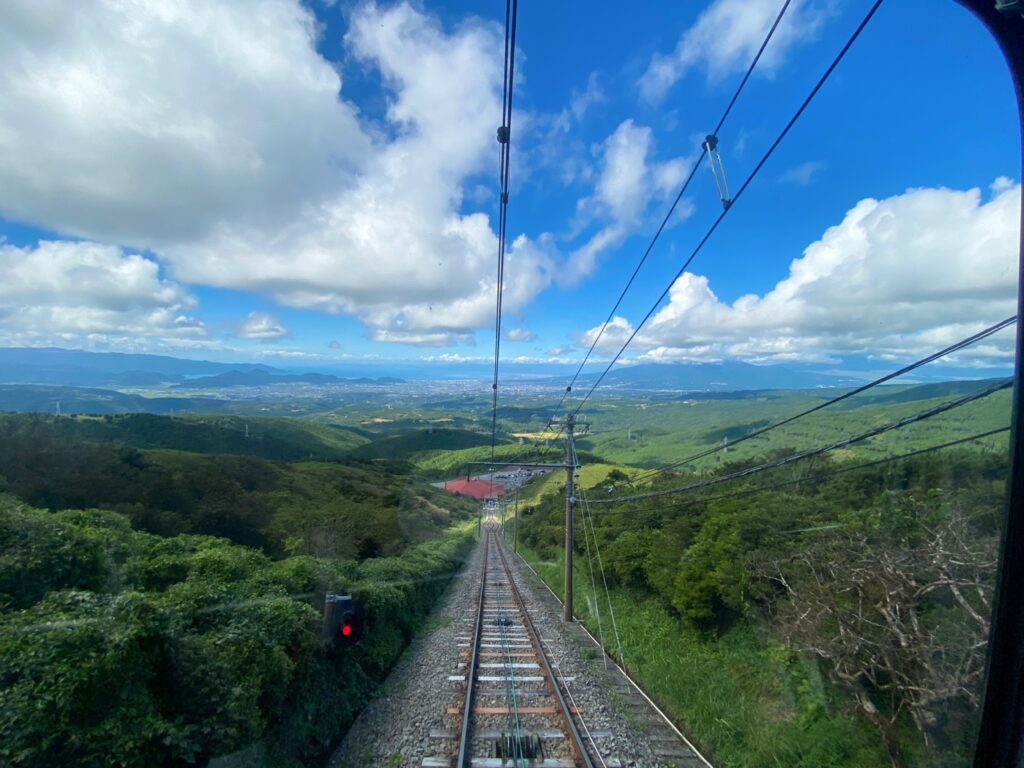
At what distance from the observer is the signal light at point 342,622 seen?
644cm

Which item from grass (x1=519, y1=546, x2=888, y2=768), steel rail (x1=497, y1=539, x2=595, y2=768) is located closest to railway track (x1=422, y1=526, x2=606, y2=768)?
steel rail (x1=497, y1=539, x2=595, y2=768)

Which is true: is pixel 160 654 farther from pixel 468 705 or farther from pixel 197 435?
pixel 197 435

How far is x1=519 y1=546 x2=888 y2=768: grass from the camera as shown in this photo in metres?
5.93

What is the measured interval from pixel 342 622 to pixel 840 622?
6630mm

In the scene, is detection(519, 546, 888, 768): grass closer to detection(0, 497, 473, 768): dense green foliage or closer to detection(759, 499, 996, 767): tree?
detection(759, 499, 996, 767): tree

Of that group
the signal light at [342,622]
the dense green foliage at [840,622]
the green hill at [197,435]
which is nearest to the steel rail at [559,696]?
the dense green foliage at [840,622]

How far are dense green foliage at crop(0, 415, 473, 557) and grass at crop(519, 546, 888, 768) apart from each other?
1279 cm

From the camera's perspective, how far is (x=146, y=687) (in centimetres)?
465

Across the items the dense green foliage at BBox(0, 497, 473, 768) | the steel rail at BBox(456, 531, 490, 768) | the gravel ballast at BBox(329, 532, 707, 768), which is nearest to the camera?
the dense green foliage at BBox(0, 497, 473, 768)

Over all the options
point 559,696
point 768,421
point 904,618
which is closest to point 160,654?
point 559,696

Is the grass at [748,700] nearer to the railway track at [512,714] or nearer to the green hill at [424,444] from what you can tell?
the railway track at [512,714]

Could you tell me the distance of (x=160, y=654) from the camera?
498cm

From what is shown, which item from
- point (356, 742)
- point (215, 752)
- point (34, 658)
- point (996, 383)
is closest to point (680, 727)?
point (356, 742)

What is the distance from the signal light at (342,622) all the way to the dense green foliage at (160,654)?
593mm
